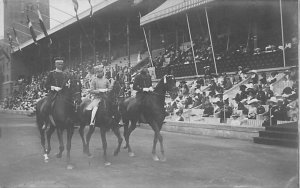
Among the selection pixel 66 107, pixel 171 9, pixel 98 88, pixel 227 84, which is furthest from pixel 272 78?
pixel 66 107

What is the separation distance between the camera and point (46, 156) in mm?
7336

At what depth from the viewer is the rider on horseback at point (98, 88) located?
7419mm

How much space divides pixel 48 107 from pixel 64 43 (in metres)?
2.08

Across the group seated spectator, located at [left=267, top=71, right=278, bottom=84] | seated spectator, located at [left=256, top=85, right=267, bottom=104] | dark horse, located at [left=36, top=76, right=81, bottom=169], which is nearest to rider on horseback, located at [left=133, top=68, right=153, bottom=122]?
dark horse, located at [left=36, top=76, right=81, bottom=169]

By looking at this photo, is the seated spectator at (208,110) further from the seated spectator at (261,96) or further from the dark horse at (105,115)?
the dark horse at (105,115)

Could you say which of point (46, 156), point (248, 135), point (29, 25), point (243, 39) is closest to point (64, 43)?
point (29, 25)

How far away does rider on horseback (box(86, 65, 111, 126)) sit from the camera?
742 cm

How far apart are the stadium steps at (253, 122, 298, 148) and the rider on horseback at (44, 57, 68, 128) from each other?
570 cm

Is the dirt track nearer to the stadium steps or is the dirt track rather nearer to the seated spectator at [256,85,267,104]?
the stadium steps

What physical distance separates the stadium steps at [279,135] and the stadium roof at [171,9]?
→ 7.92 meters

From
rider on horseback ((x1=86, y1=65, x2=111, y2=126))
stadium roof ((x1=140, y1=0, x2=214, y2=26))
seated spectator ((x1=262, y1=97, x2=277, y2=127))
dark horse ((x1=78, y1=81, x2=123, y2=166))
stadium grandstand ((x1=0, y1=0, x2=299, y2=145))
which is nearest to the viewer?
dark horse ((x1=78, y1=81, x2=123, y2=166))

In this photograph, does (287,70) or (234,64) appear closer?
(287,70)

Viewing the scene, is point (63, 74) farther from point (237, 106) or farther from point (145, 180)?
point (237, 106)

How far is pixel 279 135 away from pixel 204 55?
10234mm
